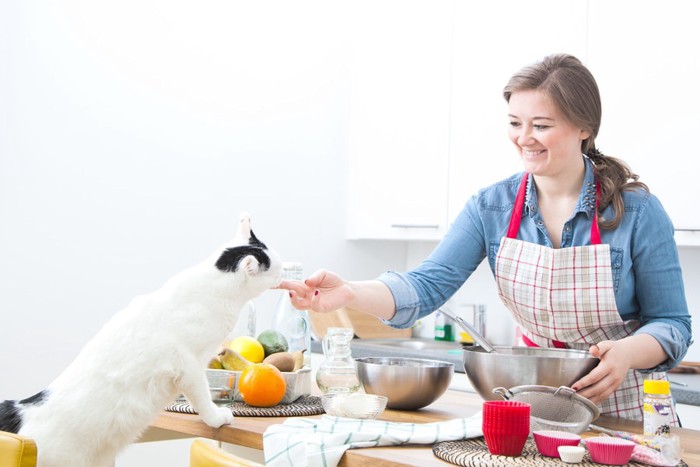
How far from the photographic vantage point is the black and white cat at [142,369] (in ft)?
4.21

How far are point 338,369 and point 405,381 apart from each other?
14 cm

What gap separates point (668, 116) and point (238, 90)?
1.60 meters

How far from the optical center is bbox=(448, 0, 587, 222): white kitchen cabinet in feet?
9.95

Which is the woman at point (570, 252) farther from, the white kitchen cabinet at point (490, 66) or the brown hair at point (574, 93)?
the white kitchen cabinet at point (490, 66)

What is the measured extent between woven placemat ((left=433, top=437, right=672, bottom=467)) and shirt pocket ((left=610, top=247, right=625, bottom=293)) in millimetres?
607

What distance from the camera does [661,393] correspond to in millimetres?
1239

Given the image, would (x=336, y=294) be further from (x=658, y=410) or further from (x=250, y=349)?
(x=658, y=410)

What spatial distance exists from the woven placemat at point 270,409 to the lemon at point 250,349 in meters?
0.11

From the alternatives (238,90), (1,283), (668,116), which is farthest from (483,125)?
(1,283)

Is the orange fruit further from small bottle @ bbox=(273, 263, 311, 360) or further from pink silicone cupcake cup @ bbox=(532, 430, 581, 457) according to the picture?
pink silicone cupcake cup @ bbox=(532, 430, 581, 457)

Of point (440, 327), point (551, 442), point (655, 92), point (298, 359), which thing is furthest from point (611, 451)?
point (440, 327)

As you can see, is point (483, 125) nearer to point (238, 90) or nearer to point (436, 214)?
point (436, 214)

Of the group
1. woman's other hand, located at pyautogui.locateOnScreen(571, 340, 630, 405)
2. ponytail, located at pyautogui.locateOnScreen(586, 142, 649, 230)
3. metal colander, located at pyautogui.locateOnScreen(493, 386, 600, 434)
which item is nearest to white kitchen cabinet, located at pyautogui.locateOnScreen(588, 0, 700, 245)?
ponytail, located at pyautogui.locateOnScreen(586, 142, 649, 230)

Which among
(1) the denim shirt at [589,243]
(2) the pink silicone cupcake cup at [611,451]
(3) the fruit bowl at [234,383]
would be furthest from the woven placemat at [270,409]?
(2) the pink silicone cupcake cup at [611,451]
